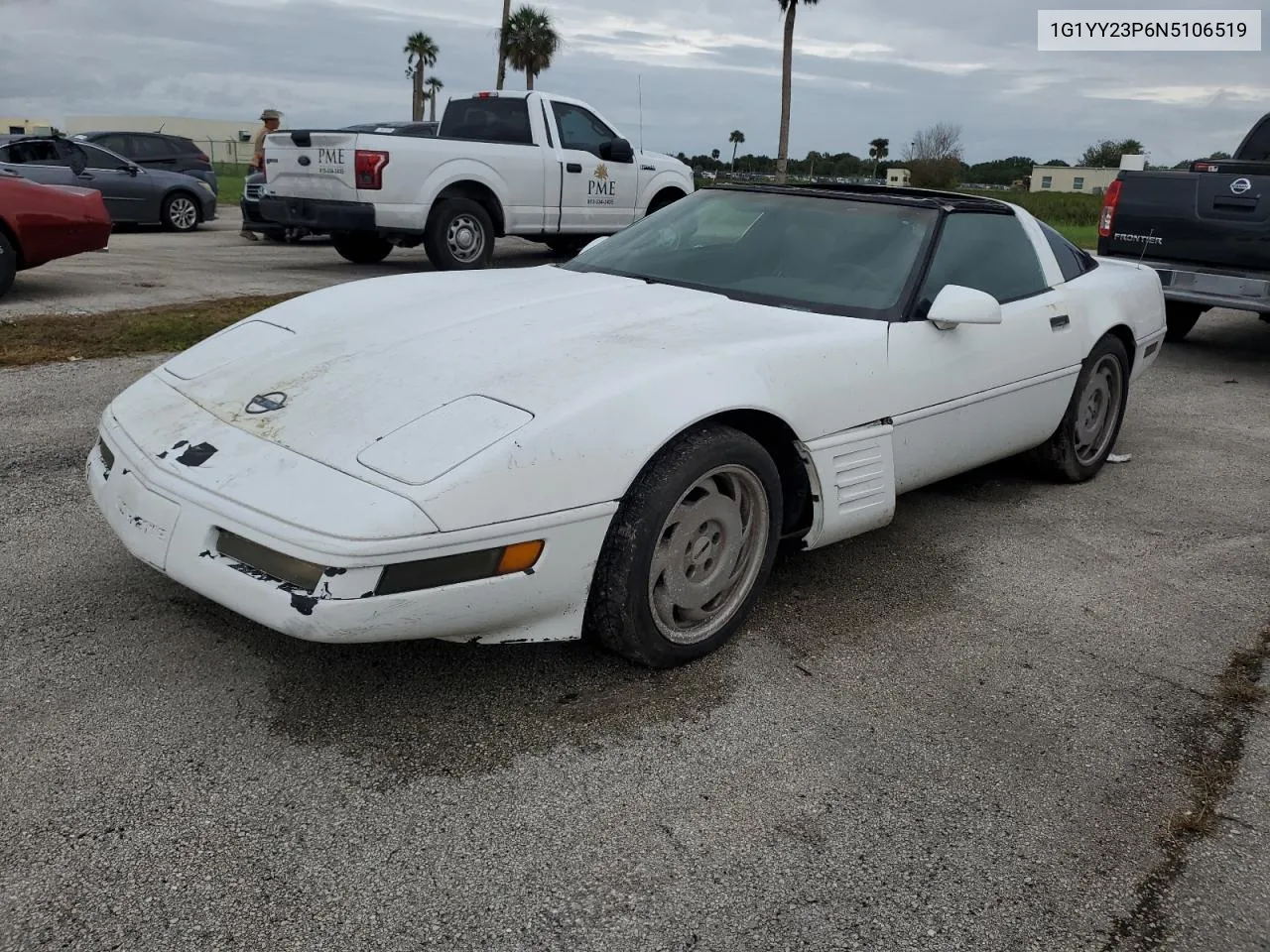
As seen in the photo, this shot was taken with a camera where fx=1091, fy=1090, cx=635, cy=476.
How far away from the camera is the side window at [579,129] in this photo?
1108 cm

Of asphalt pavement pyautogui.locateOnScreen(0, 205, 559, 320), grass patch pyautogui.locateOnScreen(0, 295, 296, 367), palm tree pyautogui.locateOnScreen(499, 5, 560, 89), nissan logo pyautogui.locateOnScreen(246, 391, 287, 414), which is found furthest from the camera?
palm tree pyautogui.locateOnScreen(499, 5, 560, 89)

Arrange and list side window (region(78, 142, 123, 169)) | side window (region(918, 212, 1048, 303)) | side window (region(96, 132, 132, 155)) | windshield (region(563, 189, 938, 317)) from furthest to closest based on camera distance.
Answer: side window (region(96, 132, 132, 155)), side window (region(78, 142, 123, 169)), side window (region(918, 212, 1048, 303)), windshield (region(563, 189, 938, 317))

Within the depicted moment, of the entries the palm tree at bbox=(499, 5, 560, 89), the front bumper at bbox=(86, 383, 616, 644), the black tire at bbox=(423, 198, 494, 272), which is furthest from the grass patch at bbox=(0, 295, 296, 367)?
the palm tree at bbox=(499, 5, 560, 89)

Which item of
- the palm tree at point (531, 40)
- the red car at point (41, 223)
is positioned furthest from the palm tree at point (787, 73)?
the red car at point (41, 223)

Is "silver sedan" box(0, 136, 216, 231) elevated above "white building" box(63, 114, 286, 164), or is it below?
below

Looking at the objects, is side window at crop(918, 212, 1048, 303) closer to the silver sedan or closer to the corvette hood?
the corvette hood

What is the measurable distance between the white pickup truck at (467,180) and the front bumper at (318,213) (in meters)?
0.01

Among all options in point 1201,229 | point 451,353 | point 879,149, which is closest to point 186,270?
point 451,353

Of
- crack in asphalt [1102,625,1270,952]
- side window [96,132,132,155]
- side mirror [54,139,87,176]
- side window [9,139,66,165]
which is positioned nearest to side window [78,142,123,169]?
side mirror [54,139,87,176]

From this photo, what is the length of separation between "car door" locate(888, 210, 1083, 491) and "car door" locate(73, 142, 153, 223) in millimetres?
12861

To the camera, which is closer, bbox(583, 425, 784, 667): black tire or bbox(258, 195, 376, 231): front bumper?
bbox(583, 425, 784, 667): black tire

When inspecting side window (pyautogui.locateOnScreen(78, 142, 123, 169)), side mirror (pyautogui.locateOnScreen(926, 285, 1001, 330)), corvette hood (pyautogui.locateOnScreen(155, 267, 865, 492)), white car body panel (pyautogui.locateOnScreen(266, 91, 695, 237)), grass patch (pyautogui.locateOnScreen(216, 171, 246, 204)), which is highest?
grass patch (pyautogui.locateOnScreen(216, 171, 246, 204))

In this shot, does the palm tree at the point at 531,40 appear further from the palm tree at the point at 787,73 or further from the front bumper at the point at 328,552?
the front bumper at the point at 328,552

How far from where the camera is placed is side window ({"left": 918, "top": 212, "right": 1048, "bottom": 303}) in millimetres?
3922
